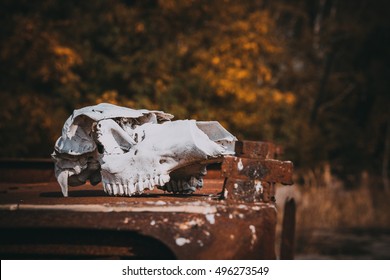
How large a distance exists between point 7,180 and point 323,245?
25.0 feet

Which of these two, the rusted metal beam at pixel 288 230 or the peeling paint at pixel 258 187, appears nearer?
the peeling paint at pixel 258 187

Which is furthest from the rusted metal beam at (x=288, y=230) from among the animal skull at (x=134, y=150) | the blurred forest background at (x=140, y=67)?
the blurred forest background at (x=140, y=67)

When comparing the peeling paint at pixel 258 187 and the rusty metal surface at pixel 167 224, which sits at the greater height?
the peeling paint at pixel 258 187

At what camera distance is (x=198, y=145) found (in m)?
3.04

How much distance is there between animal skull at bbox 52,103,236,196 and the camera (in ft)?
10.2

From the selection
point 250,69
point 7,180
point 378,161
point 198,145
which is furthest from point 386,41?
point 198,145

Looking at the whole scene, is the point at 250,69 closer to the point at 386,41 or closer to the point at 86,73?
the point at 86,73

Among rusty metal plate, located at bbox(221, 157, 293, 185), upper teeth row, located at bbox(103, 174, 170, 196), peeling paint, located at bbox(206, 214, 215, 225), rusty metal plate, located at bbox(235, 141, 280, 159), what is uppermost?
rusty metal plate, located at bbox(235, 141, 280, 159)

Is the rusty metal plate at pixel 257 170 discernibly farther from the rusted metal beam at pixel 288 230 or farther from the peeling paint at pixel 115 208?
the rusted metal beam at pixel 288 230

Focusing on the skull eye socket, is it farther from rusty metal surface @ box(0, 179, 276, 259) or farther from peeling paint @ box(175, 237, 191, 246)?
peeling paint @ box(175, 237, 191, 246)

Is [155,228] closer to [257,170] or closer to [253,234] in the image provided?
[253,234]

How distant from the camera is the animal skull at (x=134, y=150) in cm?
312

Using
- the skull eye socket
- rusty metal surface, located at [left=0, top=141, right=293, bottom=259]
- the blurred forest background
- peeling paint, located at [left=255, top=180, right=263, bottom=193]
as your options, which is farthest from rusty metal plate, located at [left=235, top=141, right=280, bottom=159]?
the blurred forest background

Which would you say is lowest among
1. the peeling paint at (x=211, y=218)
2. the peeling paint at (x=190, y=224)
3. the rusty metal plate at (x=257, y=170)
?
the peeling paint at (x=190, y=224)
